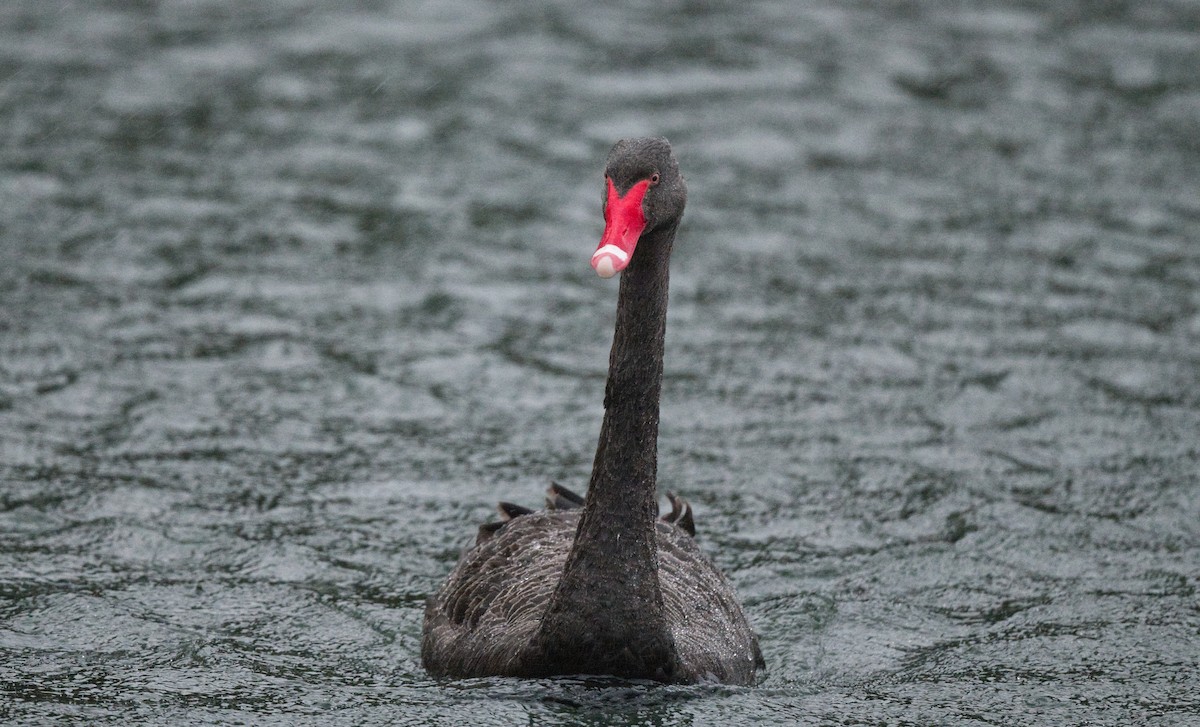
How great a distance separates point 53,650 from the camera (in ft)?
24.3

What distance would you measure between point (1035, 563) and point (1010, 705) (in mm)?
1788

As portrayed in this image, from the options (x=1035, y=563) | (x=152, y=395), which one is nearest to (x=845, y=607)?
(x=1035, y=563)

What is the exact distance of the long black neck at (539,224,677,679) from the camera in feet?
22.0

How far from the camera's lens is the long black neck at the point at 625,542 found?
6699 mm

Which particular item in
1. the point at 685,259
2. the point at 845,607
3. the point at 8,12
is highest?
the point at 8,12

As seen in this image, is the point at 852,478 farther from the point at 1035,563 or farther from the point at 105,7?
the point at 105,7

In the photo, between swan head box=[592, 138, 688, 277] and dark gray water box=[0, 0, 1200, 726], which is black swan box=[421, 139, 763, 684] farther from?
dark gray water box=[0, 0, 1200, 726]

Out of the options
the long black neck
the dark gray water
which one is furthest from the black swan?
the dark gray water

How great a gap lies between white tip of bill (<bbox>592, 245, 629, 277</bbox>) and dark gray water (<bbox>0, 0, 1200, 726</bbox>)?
1.88 m

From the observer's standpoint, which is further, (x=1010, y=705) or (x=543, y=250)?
(x=543, y=250)

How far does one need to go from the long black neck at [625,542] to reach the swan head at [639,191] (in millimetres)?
177

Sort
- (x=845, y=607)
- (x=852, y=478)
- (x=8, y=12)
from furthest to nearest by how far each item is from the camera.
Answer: (x=8, y=12) < (x=852, y=478) < (x=845, y=607)

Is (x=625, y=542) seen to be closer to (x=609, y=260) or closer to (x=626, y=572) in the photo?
(x=626, y=572)

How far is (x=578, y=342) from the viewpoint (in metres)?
11.4
